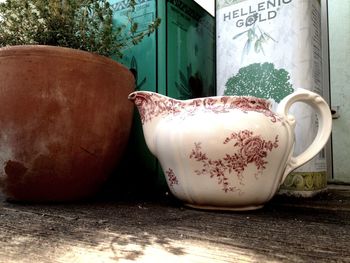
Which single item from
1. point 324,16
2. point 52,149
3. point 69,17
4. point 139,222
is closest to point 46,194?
point 52,149

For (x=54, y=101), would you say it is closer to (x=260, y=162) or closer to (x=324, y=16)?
(x=260, y=162)

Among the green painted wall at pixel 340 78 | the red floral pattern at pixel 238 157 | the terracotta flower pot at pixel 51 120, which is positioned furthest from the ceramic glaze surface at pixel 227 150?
the green painted wall at pixel 340 78

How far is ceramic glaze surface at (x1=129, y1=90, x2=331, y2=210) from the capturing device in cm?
54

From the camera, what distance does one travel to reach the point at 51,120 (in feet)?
1.98

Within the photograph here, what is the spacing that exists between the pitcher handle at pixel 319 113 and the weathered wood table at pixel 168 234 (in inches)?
3.3

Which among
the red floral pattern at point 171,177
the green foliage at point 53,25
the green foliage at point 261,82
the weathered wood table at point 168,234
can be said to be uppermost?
the green foliage at point 53,25

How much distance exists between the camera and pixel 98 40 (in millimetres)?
686

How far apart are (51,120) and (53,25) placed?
197 millimetres

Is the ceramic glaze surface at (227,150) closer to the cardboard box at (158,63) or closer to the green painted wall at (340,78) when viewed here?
the cardboard box at (158,63)

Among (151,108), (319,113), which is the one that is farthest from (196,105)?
(319,113)

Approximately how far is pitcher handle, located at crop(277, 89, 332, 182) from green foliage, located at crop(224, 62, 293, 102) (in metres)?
0.14

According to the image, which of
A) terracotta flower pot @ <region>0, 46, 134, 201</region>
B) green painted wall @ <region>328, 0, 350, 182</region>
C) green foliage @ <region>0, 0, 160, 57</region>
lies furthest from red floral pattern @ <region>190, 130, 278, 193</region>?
green painted wall @ <region>328, 0, 350, 182</region>

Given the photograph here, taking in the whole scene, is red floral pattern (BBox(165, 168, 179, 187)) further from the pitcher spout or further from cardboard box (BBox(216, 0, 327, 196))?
cardboard box (BBox(216, 0, 327, 196))

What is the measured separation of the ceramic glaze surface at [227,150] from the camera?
1.76ft
